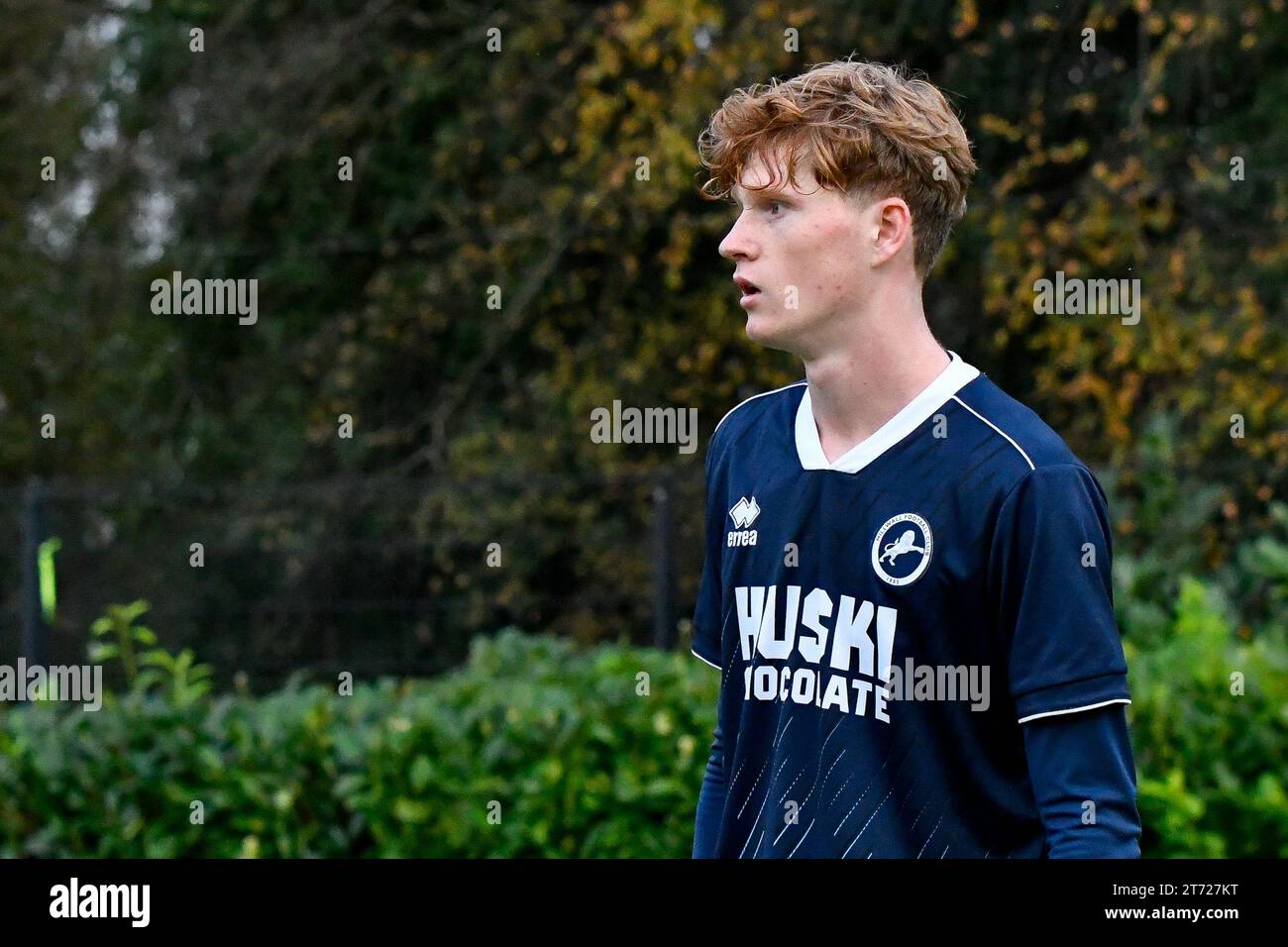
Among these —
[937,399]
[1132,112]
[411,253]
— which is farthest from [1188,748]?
[411,253]

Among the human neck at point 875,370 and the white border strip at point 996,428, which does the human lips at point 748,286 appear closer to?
the human neck at point 875,370

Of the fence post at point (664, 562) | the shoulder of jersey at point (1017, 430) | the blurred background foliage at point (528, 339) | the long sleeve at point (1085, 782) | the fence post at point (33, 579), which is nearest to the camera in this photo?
the long sleeve at point (1085, 782)

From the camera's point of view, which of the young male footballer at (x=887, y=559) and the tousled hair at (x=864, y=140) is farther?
the tousled hair at (x=864, y=140)

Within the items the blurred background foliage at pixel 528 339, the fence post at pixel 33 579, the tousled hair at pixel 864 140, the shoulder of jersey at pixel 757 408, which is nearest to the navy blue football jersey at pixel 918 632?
the shoulder of jersey at pixel 757 408

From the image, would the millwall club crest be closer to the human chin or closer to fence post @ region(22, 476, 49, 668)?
the human chin

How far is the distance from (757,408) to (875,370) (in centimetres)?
32

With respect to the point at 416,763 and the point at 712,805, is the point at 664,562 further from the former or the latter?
the point at 712,805

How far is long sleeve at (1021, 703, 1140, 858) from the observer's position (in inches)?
83.0

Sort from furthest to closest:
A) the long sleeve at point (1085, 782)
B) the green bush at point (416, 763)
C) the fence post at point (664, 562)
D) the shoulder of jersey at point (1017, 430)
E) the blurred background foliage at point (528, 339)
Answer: the fence post at point (664, 562) < the blurred background foliage at point (528, 339) < the green bush at point (416, 763) < the shoulder of jersey at point (1017, 430) < the long sleeve at point (1085, 782)

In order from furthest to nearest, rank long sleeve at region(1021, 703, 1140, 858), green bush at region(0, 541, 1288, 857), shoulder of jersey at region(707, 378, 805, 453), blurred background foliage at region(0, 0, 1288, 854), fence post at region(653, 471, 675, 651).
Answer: fence post at region(653, 471, 675, 651) → blurred background foliage at region(0, 0, 1288, 854) → green bush at region(0, 541, 1288, 857) → shoulder of jersey at region(707, 378, 805, 453) → long sleeve at region(1021, 703, 1140, 858)

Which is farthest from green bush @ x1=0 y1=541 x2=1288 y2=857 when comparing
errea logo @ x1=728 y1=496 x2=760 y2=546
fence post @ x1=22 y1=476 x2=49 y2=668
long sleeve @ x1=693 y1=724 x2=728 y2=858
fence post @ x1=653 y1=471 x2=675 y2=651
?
errea logo @ x1=728 y1=496 x2=760 y2=546

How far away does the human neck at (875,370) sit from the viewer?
2469 mm

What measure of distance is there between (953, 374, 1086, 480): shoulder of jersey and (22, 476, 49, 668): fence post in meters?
4.96

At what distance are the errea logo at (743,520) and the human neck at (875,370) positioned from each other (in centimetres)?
15
